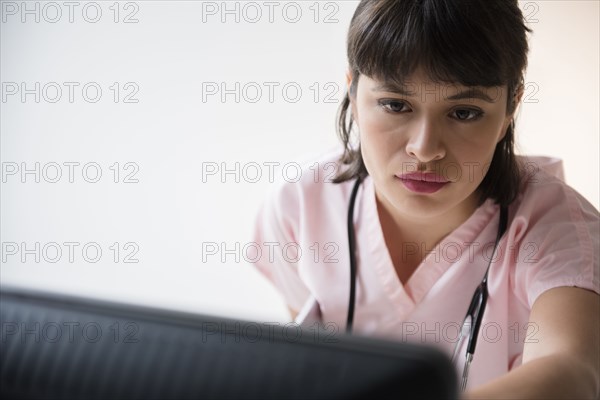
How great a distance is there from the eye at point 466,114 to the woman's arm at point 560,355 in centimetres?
19

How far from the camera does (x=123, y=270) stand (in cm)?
159

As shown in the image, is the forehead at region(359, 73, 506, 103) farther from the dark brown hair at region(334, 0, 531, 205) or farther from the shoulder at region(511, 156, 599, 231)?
the shoulder at region(511, 156, 599, 231)

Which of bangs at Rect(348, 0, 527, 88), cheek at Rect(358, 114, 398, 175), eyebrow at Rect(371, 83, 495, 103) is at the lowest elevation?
cheek at Rect(358, 114, 398, 175)

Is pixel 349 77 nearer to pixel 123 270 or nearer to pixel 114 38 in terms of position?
pixel 114 38

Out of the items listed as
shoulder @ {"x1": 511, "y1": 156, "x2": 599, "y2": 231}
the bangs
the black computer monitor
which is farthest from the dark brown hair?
the black computer monitor

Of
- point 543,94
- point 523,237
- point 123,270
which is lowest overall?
point 123,270

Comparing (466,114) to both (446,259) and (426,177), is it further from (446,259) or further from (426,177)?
(446,259)

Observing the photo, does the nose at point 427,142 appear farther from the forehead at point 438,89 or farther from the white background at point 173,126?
the white background at point 173,126

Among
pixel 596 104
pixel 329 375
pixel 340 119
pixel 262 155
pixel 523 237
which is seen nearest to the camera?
pixel 329 375

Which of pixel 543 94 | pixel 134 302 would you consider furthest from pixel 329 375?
pixel 543 94

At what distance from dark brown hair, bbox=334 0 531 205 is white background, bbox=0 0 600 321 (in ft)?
1.86

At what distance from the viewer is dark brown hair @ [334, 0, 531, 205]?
73 cm

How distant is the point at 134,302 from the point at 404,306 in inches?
26.7

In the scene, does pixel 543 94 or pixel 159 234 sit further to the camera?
pixel 159 234
